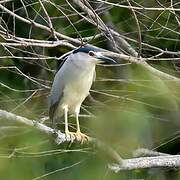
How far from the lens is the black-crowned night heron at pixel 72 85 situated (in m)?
2.38

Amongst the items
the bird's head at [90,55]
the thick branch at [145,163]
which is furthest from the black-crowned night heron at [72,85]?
the thick branch at [145,163]

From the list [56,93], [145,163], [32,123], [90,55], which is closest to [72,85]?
[56,93]

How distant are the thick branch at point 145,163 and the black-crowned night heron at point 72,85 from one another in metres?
0.34

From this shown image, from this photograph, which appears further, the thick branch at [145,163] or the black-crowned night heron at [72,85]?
the black-crowned night heron at [72,85]

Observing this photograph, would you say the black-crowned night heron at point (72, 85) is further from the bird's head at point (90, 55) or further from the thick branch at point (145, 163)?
the thick branch at point (145, 163)

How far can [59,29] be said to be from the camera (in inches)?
127

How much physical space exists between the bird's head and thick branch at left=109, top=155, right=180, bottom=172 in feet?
1.34

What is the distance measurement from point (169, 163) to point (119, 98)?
21.8 inches

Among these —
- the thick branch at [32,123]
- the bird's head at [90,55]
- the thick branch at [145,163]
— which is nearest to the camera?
the thick branch at [32,123]

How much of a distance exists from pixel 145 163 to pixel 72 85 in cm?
51

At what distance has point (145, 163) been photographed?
2.14m

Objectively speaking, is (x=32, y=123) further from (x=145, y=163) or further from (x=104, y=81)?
(x=104, y=81)

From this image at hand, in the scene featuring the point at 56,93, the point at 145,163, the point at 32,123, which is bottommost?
the point at 145,163

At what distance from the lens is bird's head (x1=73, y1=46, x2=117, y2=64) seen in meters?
2.26
